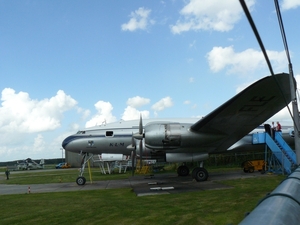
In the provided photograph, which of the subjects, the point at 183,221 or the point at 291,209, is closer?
the point at 291,209

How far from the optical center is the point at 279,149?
17.2 metres

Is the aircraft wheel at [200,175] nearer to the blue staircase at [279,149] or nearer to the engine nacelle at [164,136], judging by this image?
the engine nacelle at [164,136]

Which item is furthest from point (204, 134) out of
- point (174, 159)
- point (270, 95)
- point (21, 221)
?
point (21, 221)

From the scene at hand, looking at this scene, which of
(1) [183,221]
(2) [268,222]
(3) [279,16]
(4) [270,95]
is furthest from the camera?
(4) [270,95]

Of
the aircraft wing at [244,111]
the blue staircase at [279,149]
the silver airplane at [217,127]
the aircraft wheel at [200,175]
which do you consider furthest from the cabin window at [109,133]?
the blue staircase at [279,149]

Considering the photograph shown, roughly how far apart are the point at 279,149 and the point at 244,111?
233 inches

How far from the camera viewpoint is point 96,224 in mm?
6547

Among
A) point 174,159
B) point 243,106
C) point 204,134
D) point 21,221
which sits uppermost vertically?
point 243,106

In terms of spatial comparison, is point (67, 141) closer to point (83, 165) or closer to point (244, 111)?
point (83, 165)

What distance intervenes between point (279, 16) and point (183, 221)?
4845 mm

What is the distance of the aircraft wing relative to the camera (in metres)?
11.2

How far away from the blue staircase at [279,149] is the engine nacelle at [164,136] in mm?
6684

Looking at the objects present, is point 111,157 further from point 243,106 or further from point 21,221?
point 21,221

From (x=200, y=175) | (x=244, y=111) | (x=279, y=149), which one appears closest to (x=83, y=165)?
(x=200, y=175)
